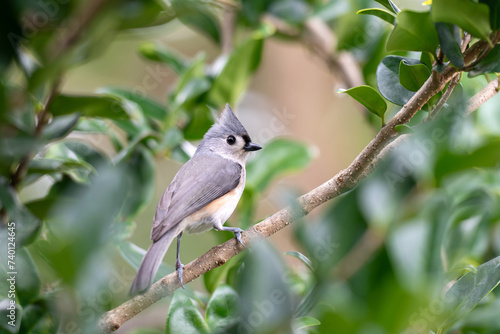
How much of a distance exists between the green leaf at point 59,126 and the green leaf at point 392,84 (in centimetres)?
70

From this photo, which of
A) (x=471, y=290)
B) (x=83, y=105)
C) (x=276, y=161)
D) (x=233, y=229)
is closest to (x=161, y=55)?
(x=276, y=161)

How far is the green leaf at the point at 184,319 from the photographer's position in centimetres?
98

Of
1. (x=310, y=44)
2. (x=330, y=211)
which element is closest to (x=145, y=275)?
(x=330, y=211)

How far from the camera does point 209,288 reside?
1.52m

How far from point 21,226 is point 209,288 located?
58 centimetres

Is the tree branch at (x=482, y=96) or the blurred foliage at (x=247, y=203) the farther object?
the tree branch at (x=482, y=96)

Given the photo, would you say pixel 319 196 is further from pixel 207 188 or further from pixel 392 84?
pixel 207 188

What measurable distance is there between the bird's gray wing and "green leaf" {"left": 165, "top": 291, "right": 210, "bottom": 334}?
0.58m

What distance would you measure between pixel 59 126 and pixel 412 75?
78cm

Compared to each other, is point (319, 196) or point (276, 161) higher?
point (319, 196)

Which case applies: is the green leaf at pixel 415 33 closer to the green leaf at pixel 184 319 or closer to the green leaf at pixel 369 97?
the green leaf at pixel 369 97

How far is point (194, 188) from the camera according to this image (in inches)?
73.9

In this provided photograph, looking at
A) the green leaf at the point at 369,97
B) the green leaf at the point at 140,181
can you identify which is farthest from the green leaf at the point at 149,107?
the green leaf at the point at 369,97

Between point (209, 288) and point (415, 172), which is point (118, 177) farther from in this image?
point (209, 288)
